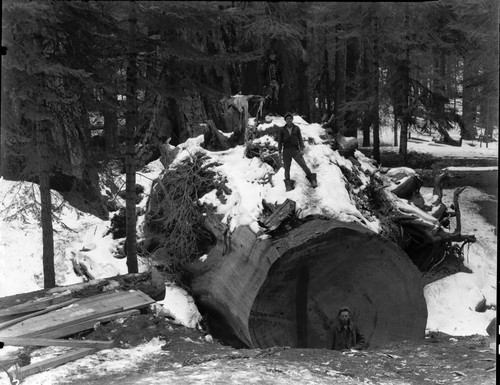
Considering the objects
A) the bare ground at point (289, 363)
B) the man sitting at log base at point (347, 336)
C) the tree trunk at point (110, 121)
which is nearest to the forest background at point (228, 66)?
the tree trunk at point (110, 121)

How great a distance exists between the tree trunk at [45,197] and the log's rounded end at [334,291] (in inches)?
103

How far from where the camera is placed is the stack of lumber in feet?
15.2

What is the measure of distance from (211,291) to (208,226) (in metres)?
0.86

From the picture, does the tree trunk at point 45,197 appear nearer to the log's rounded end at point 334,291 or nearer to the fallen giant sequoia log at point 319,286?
the fallen giant sequoia log at point 319,286

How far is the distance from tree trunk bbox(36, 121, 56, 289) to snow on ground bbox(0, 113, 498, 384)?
0.47m

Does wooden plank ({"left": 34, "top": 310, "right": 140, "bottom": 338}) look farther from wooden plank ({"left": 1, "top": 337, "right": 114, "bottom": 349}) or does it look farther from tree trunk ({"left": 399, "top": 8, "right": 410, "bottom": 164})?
tree trunk ({"left": 399, "top": 8, "right": 410, "bottom": 164})

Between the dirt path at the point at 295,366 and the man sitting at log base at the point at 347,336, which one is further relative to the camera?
the man sitting at log base at the point at 347,336

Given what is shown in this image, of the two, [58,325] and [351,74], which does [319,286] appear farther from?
[58,325]

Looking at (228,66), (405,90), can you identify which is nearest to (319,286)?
(405,90)

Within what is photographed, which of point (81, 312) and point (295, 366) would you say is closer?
point (295, 366)

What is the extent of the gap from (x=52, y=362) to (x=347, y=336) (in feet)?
9.57

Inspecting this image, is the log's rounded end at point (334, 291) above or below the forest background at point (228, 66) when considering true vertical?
below

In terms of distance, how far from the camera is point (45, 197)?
6641 millimetres

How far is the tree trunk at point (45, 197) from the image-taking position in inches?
247
